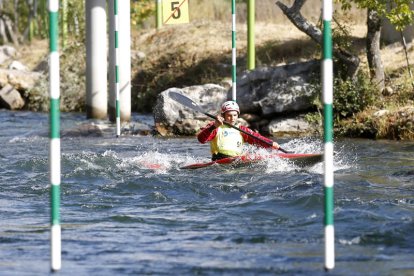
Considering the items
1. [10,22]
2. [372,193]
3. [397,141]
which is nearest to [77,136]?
[397,141]

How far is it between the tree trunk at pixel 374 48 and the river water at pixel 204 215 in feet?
9.92

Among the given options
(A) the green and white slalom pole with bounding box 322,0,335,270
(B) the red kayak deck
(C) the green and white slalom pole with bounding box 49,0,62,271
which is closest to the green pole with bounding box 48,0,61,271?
(C) the green and white slalom pole with bounding box 49,0,62,271

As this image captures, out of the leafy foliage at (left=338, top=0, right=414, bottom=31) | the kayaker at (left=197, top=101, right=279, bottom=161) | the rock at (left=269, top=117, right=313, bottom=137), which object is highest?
the leafy foliage at (left=338, top=0, right=414, bottom=31)

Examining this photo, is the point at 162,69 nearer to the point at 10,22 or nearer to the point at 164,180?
the point at 164,180

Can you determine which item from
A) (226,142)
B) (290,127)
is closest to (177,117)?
(290,127)

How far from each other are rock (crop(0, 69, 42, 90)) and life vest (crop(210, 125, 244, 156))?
12.1 meters

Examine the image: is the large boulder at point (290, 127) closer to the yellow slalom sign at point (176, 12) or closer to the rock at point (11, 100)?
the yellow slalom sign at point (176, 12)

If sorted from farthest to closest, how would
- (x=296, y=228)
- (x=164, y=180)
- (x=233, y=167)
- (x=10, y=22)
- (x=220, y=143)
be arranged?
(x=10, y=22)
(x=220, y=143)
(x=233, y=167)
(x=164, y=180)
(x=296, y=228)

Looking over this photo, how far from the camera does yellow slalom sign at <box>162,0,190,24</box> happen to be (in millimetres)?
15586

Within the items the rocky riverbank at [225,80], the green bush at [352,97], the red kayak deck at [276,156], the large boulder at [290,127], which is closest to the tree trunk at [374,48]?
the rocky riverbank at [225,80]

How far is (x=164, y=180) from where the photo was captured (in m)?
10.0

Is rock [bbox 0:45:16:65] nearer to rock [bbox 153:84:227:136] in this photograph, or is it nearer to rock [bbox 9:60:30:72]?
rock [bbox 9:60:30:72]

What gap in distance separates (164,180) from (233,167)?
1021 millimetres

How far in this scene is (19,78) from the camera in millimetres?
23047
